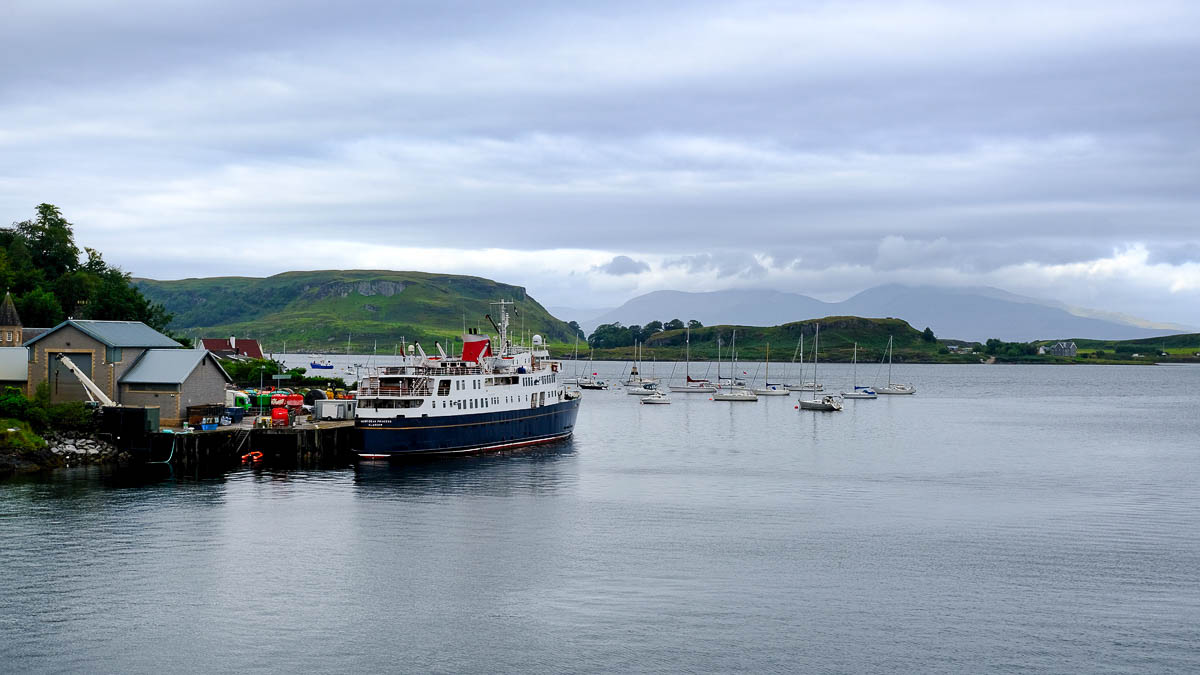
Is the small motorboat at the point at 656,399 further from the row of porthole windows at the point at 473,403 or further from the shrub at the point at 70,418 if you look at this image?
the shrub at the point at 70,418

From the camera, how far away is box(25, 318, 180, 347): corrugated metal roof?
7375 cm

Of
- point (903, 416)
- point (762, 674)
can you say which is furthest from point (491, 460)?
point (903, 416)

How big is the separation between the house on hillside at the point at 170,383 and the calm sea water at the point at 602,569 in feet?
30.7

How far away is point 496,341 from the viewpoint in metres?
102

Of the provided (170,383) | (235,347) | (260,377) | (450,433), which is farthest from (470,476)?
(235,347)

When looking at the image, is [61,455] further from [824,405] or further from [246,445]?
[824,405]

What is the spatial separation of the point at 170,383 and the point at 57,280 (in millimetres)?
49478

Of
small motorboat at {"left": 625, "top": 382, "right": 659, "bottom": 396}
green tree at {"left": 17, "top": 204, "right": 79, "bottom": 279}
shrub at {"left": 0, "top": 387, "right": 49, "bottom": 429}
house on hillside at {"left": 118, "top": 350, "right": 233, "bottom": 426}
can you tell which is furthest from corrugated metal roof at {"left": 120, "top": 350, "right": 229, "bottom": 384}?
small motorboat at {"left": 625, "top": 382, "right": 659, "bottom": 396}

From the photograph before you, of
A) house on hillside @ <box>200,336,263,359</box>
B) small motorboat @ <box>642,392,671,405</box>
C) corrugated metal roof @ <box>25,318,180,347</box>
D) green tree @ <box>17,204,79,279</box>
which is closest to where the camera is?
corrugated metal roof @ <box>25,318,180,347</box>

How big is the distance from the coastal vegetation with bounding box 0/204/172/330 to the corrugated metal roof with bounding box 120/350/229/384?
1175 inches

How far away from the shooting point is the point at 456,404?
7588cm

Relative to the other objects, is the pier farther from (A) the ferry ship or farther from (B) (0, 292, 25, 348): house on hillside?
(B) (0, 292, 25, 348): house on hillside

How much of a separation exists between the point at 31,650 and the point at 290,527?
1876 centimetres

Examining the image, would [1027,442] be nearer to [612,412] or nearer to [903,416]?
[903,416]
